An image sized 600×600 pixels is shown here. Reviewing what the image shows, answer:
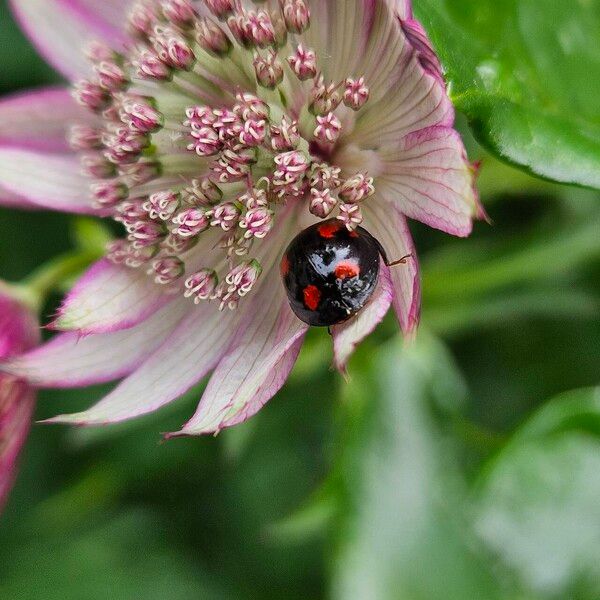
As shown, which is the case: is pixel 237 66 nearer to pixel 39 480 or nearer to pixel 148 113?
pixel 148 113

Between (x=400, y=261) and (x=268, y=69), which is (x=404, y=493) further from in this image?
(x=268, y=69)

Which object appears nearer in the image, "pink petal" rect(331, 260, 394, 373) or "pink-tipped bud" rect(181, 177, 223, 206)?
"pink petal" rect(331, 260, 394, 373)

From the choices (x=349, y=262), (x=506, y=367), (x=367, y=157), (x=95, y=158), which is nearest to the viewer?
(x=349, y=262)

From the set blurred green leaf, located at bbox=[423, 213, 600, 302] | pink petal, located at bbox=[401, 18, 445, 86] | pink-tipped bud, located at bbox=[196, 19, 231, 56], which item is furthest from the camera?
blurred green leaf, located at bbox=[423, 213, 600, 302]

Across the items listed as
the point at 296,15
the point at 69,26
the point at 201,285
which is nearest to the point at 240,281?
the point at 201,285

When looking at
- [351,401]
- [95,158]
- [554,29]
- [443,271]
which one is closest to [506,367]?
[443,271]

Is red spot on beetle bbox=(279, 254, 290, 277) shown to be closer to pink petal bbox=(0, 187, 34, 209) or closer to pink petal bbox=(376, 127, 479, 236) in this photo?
pink petal bbox=(376, 127, 479, 236)

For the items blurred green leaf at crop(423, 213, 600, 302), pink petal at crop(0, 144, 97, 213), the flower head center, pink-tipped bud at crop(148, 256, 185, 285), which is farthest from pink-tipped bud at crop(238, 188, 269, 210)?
blurred green leaf at crop(423, 213, 600, 302)
